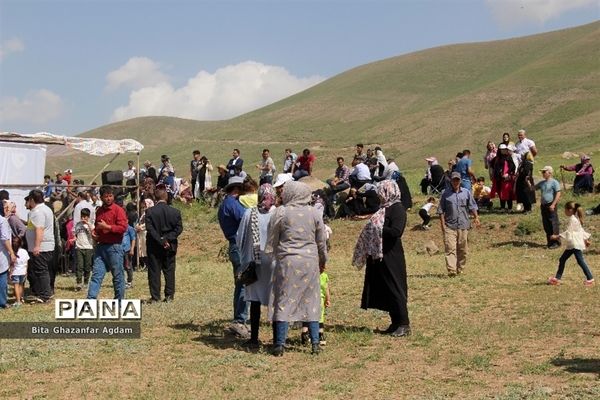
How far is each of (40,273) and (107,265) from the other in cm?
215

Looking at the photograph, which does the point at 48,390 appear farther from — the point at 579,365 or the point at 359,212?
the point at 359,212

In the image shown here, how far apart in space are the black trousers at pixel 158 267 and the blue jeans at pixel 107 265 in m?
0.91

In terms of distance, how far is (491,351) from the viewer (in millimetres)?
8742

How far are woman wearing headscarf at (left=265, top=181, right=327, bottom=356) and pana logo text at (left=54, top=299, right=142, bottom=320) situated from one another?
295 cm

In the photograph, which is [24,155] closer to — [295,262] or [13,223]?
[13,223]

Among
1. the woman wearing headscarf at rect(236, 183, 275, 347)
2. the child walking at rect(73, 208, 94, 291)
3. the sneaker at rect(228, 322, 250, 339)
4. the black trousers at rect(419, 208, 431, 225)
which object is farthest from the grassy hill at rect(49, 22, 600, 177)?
the woman wearing headscarf at rect(236, 183, 275, 347)

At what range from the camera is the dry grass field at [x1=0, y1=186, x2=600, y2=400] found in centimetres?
724

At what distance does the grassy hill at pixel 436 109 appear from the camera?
188 feet

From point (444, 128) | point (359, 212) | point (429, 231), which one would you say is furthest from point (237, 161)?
point (444, 128)

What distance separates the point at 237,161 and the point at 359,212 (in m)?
4.42

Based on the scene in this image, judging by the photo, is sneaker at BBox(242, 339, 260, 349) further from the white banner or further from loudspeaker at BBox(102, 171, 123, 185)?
loudspeaker at BBox(102, 171, 123, 185)

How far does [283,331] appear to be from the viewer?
8.56 metres

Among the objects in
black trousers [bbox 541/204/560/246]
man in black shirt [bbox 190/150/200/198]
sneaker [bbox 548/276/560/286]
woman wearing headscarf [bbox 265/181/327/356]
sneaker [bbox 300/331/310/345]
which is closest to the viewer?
woman wearing headscarf [bbox 265/181/327/356]

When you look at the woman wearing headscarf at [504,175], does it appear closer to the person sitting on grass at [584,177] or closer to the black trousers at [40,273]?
the person sitting on grass at [584,177]
